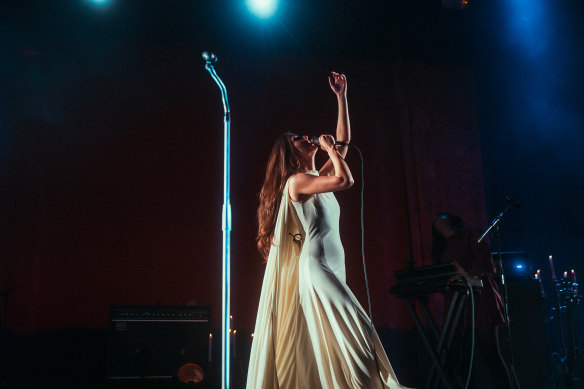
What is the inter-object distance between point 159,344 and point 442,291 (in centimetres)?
221

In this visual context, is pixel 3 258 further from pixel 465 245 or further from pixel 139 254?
pixel 465 245

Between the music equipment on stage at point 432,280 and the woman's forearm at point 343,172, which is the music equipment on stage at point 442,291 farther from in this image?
the woman's forearm at point 343,172

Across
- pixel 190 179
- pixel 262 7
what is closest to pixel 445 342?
pixel 190 179

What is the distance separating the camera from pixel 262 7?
203 inches

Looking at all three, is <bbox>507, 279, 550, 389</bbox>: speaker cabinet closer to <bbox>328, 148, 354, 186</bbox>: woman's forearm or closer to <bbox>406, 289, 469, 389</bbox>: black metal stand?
<bbox>406, 289, 469, 389</bbox>: black metal stand

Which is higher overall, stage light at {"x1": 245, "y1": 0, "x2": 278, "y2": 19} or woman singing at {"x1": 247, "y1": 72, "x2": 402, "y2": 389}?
stage light at {"x1": 245, "y1": 0, "x2": 278, "y2": 19}

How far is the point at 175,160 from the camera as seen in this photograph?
5.43 m

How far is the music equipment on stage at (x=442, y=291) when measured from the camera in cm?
363

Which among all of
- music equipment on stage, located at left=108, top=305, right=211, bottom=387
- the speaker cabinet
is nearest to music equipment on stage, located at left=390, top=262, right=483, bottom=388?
the speaker cabinet

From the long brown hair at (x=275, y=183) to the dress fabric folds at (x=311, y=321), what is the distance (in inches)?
8.4

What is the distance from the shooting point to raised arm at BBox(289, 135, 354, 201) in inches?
110

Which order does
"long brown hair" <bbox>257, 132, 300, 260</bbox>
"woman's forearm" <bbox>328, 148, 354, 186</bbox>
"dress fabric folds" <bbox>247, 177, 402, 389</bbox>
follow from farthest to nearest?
"long brown hair" <bbox>257, 132, 300, 260</bbox>, "woman's forearm" <bbox>328, 148, 354, 186</bbox>, "dress fabric folds" <bbox>247, 177, 402, 389</bbox>

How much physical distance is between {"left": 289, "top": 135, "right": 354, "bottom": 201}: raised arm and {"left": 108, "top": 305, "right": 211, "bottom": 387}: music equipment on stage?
1682 mm

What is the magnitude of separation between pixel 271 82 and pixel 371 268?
93.0 inches
